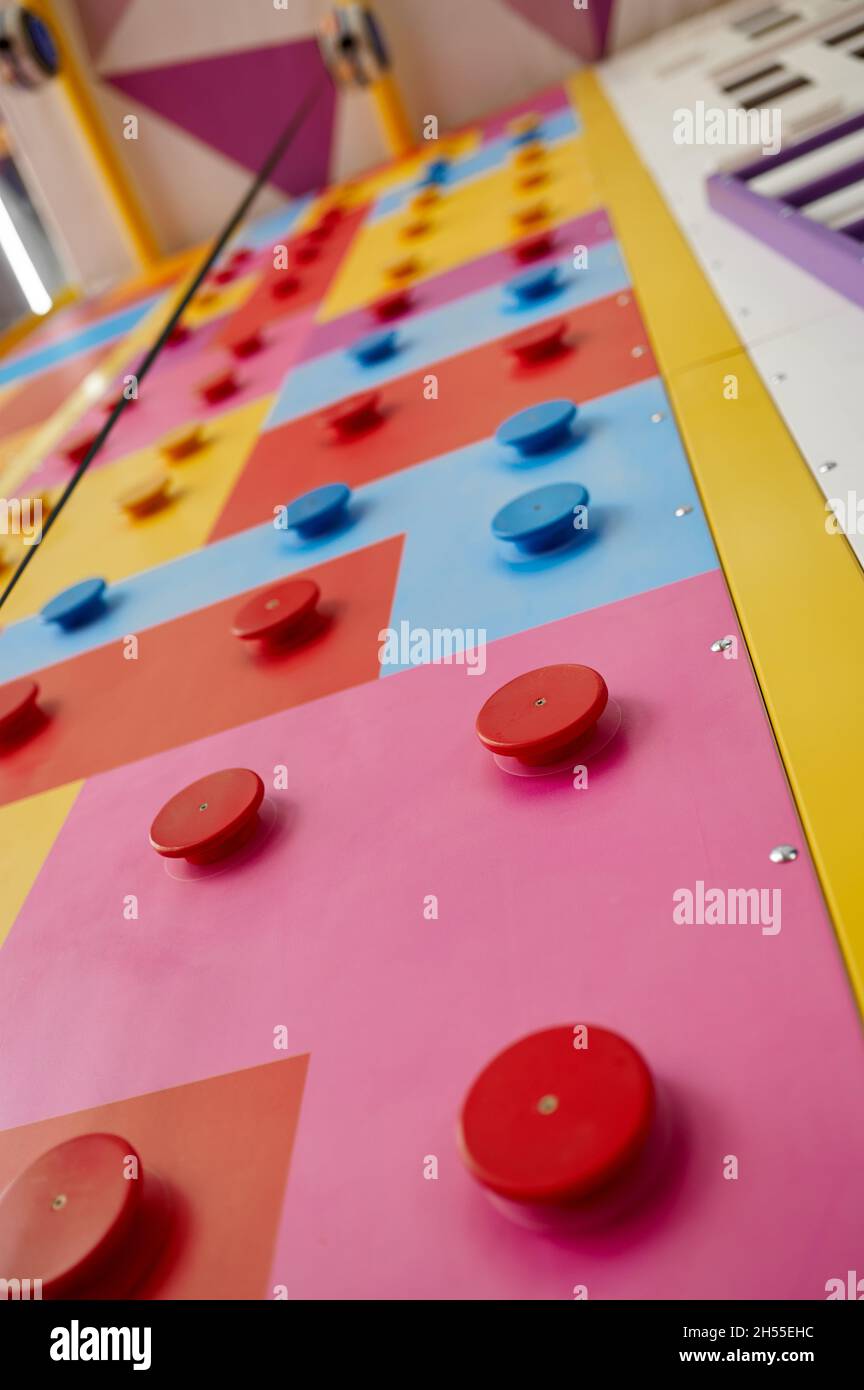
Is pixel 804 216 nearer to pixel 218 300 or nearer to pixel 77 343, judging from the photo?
pixel 218 300

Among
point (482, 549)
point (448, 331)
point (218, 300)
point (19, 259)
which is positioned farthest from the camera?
point (19, 259)

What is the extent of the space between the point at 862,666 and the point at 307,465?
1.94m

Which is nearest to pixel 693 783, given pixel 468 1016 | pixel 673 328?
pixel 468 1016

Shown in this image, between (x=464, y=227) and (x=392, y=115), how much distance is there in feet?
8.02

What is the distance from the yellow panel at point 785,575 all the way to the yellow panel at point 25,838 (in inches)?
50.8

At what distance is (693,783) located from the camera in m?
1.41

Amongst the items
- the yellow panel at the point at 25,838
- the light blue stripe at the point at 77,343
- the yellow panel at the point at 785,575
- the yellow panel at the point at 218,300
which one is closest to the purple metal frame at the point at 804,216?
the yellow panel at the point at 785,575

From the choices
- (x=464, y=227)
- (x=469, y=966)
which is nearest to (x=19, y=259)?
(x=464, y=227)

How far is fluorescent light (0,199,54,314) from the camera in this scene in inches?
319

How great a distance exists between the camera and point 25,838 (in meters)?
2.05

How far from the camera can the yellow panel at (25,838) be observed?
1908 mm

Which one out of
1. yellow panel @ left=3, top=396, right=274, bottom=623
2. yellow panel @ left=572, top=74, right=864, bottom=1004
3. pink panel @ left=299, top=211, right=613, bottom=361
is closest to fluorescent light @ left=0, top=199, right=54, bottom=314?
pink panel @ left=299, top=211, right=613, bottom=361

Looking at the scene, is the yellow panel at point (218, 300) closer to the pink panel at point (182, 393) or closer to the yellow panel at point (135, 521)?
the pink panel at point (182, 393)

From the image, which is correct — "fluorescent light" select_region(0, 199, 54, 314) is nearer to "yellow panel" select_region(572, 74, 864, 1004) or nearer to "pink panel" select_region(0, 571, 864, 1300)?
"yellow panel" select_region(572, 74, 864, 1004)
